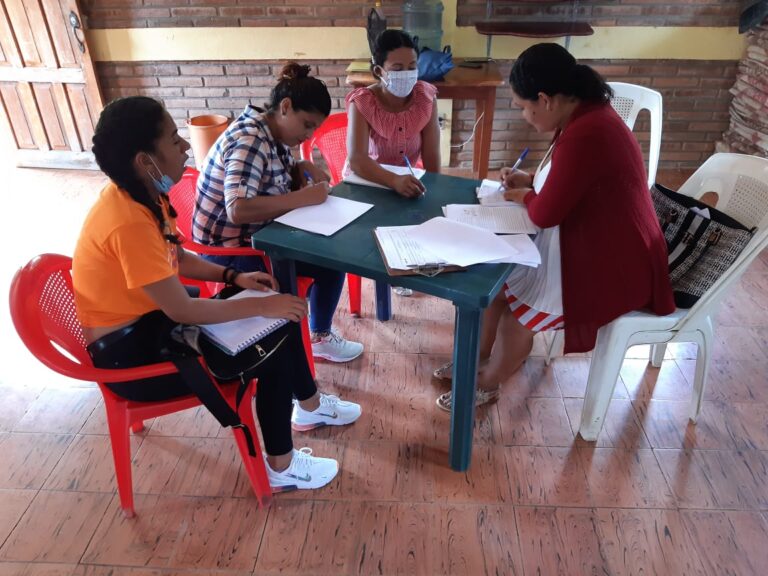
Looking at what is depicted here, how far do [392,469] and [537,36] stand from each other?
9.28 feet

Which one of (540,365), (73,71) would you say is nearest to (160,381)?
(540,365)

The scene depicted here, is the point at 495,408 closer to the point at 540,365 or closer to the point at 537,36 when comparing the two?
the point at 540,365

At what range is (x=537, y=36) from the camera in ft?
11.2

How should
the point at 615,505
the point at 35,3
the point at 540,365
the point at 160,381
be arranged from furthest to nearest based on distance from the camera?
1. the point at 35,3
2. the point at 540,365
3. the point at 615,505
4. the point at 160,381

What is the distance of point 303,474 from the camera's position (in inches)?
67.3

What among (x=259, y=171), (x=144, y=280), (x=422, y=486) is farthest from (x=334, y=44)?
(x=422, y=486)

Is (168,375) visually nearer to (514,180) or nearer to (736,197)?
(514,180)

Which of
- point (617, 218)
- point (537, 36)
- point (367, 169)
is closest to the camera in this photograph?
point (617, 218)

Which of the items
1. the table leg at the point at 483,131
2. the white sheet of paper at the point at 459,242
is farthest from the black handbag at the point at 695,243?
the table leg at the point at 483,131

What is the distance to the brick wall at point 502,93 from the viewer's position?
3.74 meters

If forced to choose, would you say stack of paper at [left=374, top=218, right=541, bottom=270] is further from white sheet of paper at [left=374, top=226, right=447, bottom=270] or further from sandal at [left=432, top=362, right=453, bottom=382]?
sandal at [left=432, top=362, right=453, bottom=382]

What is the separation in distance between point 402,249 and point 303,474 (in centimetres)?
77

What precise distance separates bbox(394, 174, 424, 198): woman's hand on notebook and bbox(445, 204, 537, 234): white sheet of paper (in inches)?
5.3

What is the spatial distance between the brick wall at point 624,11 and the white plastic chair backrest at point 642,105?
4.22ft
